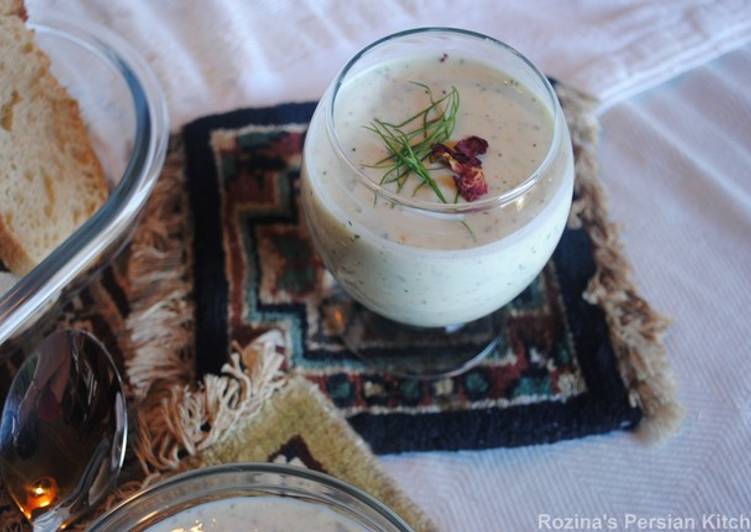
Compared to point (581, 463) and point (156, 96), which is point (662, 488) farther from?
point (156, 96)

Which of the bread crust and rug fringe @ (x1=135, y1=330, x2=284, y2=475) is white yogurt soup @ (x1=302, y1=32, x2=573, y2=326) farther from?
the bread crust

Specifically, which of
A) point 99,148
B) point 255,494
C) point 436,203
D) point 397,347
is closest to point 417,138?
point 436,203

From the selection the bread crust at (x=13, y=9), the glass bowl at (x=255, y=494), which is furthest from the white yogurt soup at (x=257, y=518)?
the bread crust at (x=13, y=9)

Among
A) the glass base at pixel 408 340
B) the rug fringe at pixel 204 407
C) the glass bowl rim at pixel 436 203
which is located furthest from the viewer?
the glass base at pixel 408 340

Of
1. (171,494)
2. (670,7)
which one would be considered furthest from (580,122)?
(171,494)

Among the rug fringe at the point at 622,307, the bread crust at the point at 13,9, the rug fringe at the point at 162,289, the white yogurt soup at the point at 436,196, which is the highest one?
the bread crust at the point at 13,9

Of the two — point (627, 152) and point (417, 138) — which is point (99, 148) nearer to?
point (417, 138)

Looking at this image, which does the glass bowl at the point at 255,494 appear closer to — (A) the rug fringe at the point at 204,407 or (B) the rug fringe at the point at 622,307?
(A) the rug fringe at the point at 204,407
